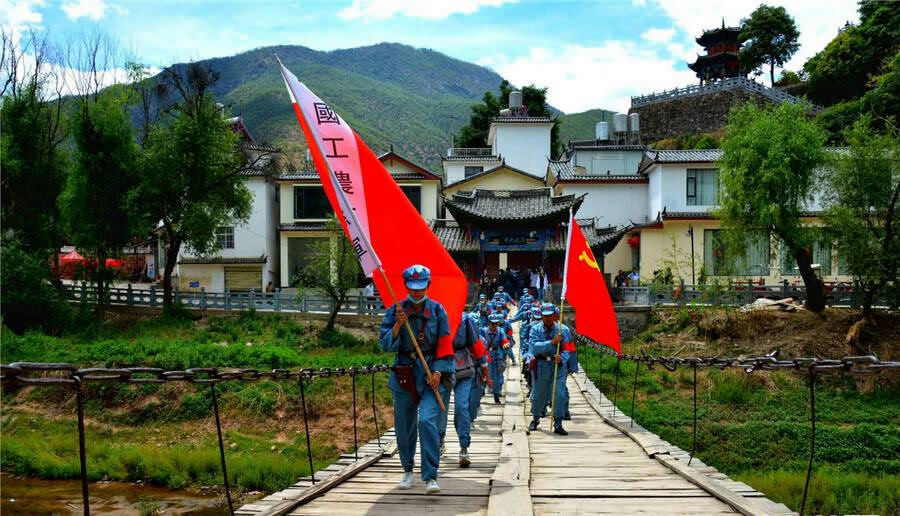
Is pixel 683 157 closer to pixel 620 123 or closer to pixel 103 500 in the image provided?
pixel 620 123

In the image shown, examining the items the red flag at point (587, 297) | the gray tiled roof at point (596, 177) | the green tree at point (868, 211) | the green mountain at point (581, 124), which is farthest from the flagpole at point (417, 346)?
the green mountain at point (581, 124)

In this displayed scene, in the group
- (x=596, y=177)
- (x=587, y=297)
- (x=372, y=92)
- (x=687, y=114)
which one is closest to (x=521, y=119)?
(x=596, y=177)

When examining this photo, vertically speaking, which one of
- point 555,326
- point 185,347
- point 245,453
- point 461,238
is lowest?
point 245,453

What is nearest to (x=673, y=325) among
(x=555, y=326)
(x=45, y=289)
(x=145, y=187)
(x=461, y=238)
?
(x=461, y=238)

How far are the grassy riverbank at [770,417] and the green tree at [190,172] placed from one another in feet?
52.6

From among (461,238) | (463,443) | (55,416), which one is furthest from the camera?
(461,238)

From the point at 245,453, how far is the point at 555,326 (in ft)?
36.4

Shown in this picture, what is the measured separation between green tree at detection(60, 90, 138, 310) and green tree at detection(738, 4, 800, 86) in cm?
4949

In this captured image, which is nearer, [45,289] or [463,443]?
[463,443]

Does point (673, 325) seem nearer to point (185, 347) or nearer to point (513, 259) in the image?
point (513, 259)

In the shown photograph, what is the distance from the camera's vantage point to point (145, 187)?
3012cm

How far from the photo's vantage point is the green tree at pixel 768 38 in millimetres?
59062

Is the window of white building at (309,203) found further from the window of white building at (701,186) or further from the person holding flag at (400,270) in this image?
the person holding flag at (400,270)

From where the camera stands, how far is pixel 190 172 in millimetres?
30641
